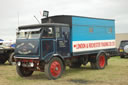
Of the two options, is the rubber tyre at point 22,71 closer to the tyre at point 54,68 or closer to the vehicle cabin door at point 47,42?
the tyre at point 54,68

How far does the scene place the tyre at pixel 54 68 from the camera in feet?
31.3

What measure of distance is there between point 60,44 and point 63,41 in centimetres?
27

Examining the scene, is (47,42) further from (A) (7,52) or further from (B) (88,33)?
(A) (7,52)

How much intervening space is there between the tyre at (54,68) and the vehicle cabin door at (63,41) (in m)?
0.50

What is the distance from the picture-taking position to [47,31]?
383 inches

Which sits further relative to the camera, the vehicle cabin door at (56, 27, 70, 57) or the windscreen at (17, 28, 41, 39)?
the vehicle cabin door at (56, 27, 70, 57)

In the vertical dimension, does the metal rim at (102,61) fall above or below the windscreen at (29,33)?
below

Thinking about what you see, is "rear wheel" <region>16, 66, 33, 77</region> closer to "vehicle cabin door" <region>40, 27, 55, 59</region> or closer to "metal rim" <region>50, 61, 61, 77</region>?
"metal rim" <region>50, 61, 61, 77</region>

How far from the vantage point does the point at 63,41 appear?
34.7 ft

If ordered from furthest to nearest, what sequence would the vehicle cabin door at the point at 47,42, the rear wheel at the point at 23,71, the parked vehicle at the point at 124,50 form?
the parked vehicle at the point at 124,50 → the rear wheel at the point at 23,71 → the vehicle cabin door at the point at 47,42

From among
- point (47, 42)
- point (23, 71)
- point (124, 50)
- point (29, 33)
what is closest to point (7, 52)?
point (23, 71)

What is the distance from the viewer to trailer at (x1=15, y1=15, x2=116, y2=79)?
9.55 meters

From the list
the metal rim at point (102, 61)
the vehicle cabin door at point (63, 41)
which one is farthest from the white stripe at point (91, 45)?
the metal rim at point (102, 61)

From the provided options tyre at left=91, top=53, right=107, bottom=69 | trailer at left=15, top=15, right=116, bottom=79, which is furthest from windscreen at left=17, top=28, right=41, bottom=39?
tyre at left=91, top=53, right=107, bottom=69
